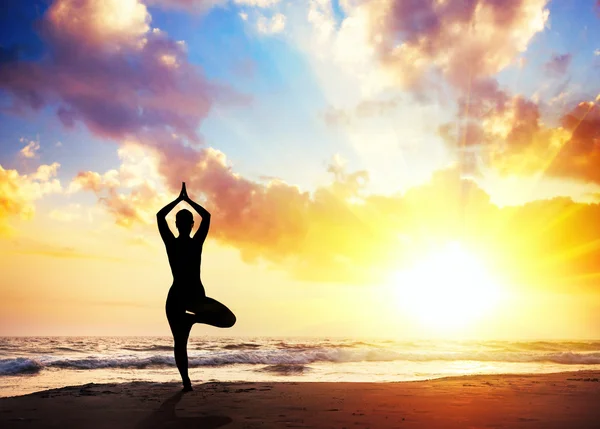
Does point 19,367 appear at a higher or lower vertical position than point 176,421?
lower

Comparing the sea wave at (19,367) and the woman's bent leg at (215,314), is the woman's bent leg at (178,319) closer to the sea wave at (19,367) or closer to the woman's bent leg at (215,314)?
the woman's bent leg at (215,314)

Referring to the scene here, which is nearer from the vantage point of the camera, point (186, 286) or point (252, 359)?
point (186, 286)

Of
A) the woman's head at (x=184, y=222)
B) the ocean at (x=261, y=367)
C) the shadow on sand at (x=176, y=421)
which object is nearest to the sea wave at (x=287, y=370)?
the ocean at (x=261, y=367)

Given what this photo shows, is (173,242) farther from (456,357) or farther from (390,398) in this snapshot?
(456,357)

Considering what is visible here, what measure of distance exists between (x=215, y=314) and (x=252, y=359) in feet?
53.6

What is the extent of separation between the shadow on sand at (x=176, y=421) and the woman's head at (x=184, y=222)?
8.32 feet

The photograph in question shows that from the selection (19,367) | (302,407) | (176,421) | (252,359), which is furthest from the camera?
(252,359)

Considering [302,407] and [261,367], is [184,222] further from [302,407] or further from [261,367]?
[261,367]

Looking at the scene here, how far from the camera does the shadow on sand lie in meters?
5.29

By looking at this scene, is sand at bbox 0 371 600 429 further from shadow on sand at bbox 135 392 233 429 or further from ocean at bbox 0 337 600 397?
ocean at bbox 0 337 600 397

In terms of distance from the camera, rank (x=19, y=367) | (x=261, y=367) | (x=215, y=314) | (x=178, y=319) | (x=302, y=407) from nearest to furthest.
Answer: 1. (x=302, y=407)
2. (x=215, y=314)
3. (x=178, y=319)
4. (x=19, y=367)
5. (x=261, y=367)

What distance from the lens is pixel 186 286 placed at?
23.0 ft

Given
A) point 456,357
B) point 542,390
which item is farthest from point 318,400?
point 456,357

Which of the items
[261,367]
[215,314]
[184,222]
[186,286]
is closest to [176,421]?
[215,314]
